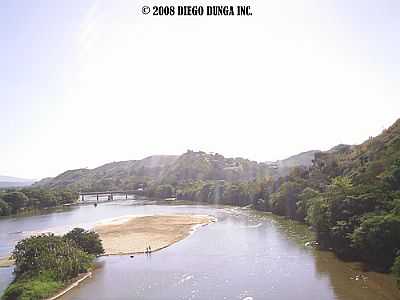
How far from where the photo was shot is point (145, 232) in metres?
71.8

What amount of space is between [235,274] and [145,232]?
108 ft

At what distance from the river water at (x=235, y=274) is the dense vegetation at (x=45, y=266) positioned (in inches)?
71.7

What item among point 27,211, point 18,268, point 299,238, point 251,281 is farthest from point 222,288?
point 27,211

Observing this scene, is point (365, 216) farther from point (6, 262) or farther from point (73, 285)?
point (6, 262)

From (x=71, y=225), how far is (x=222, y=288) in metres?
58.6

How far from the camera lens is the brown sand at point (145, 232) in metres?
58.3

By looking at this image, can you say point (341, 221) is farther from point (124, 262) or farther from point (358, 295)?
point (124, 262)

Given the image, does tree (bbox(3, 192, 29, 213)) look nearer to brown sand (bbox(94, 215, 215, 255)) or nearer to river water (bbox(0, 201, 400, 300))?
brown sand (bbox(94, 215, 215, 255))

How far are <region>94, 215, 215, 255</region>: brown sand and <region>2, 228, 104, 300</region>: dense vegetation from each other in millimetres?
9410

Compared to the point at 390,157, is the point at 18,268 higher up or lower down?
lower down

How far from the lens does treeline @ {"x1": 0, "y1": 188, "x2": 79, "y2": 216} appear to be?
11681cm

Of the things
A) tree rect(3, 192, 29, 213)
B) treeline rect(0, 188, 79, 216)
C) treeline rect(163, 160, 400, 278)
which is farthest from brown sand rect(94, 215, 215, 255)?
tree rect(3, 192, 29, 213)

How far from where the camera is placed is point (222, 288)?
3703 cm

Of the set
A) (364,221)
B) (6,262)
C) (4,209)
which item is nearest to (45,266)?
(6,262)
